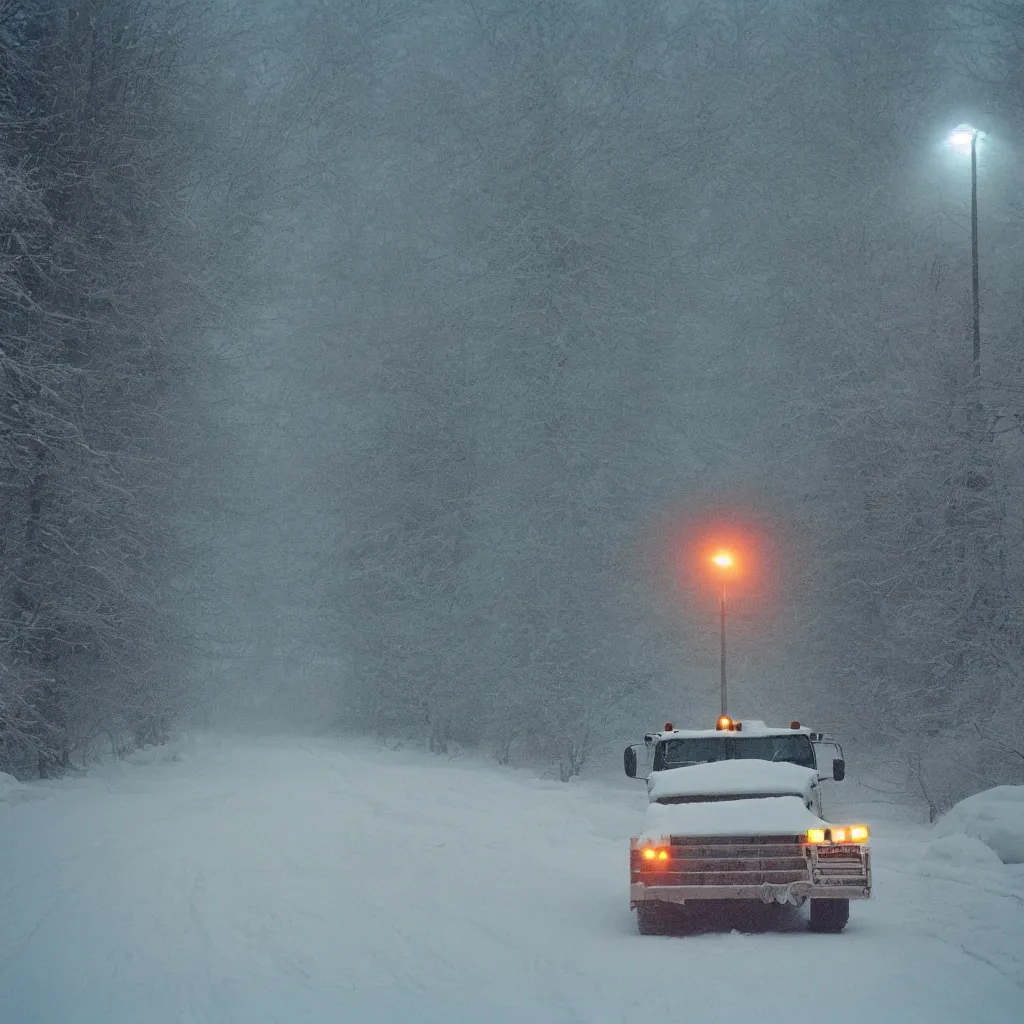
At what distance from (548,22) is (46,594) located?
33485 mm

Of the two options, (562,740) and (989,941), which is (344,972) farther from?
(562,740)

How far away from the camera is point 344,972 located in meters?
8.34

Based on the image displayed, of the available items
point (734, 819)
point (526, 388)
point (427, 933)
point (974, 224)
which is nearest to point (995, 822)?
point (734, 819)

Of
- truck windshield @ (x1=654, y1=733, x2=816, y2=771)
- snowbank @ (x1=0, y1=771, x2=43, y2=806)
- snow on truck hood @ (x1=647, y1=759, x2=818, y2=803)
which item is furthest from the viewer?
snowbank @ (x1=0, y1=771, x2=43, y2=806)

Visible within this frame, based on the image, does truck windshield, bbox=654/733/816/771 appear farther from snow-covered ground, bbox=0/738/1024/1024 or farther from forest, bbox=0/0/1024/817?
forest, bbox=0/0/1024/817

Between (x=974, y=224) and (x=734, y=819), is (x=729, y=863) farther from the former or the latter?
(x=974, y=224)

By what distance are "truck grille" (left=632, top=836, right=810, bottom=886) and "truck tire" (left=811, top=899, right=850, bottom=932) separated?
1.66 ft

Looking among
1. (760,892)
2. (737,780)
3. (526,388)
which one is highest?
(526,388)

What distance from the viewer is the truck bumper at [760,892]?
31.6 ft

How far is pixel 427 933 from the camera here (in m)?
9.88

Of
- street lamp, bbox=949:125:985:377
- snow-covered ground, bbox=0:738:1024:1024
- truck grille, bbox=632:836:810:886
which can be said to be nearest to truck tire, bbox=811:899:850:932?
snow-covered ground, bbox=0:738:1024:1024

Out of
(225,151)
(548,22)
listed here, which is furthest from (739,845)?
(548,22)

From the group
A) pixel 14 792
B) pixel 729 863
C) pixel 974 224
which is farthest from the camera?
pixel 974 224

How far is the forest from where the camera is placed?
24500 millimetres
